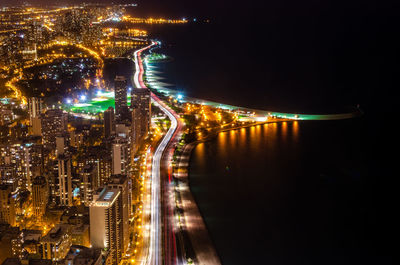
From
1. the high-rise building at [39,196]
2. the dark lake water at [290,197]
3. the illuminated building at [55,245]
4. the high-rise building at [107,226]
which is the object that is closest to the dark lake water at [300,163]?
the dark lake water at [290,197]

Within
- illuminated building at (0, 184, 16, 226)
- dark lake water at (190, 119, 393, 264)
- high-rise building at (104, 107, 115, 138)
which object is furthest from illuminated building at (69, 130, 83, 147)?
illuminated building at (0, 184, 16, 226)

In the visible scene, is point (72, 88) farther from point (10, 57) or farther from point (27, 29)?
point (27, 29)

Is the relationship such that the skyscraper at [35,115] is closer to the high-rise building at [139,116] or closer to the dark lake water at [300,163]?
the high-rise building at [139,116]

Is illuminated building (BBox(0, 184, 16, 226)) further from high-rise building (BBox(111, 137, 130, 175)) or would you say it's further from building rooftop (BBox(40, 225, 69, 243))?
high-rise building (BBox(111, 137, 130, 175))

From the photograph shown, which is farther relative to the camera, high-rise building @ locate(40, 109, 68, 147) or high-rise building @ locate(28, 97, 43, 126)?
high-rise building @ locate(28, 97, 43, 126)

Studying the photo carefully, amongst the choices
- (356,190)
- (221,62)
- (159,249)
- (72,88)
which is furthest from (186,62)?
(159,249)

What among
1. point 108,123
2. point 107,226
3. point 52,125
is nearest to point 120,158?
point 107,226
